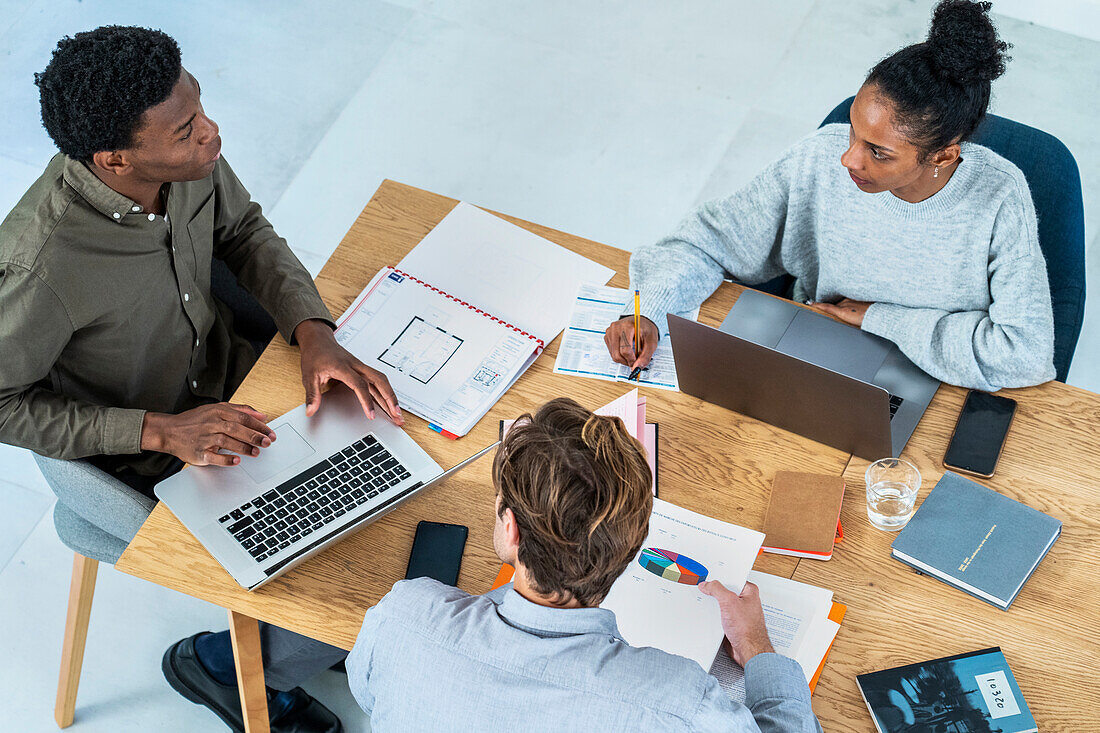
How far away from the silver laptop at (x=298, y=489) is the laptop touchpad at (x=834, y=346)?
60 cm

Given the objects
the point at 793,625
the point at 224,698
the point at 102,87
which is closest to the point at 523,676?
the point at 793,625

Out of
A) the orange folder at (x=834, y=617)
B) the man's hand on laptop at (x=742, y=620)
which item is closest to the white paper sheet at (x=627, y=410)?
the man's hand on laptop at (x=742, y=620)

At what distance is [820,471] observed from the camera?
68.3 inches

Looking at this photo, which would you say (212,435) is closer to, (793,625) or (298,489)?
(298,489)

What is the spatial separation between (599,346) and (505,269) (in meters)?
0.25

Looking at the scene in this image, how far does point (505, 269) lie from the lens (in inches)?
78.9

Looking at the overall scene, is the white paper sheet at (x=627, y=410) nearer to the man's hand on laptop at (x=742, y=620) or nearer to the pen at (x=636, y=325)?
the pen at (x=636, y=325)

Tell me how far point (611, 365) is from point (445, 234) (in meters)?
0.44

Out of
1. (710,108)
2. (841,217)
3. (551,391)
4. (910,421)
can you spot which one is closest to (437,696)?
(551,391)

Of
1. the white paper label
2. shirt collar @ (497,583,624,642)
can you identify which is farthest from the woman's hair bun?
shirt collar @ (497,583,624,642)

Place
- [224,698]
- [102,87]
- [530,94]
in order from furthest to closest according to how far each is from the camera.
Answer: [530,94]
[224,698]
[102,87]

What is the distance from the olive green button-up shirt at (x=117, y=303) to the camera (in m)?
1.63

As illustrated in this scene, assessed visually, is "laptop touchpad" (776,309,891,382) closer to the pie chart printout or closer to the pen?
the pen

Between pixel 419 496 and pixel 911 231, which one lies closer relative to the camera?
pixel 419 496
